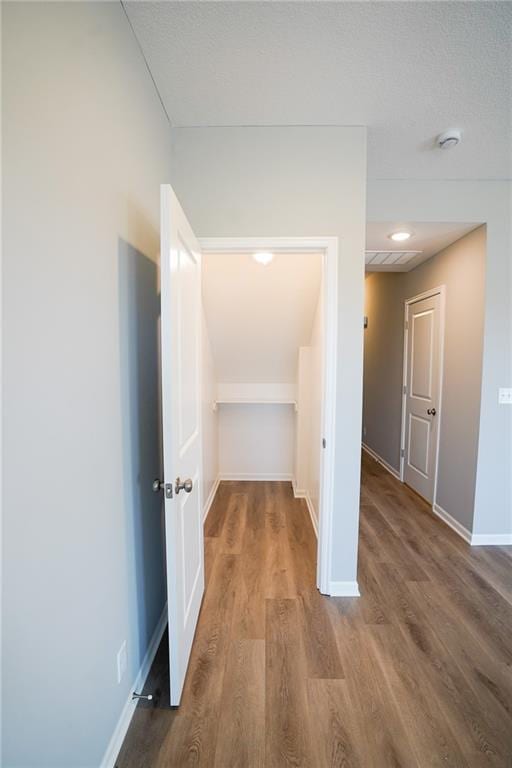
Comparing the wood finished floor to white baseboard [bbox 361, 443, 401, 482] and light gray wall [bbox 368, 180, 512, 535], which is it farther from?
white baseboard [bbox 361, 443, 401, 482]

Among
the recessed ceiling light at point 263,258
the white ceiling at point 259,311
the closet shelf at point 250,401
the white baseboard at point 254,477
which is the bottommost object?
the white baseboard at point 254,477

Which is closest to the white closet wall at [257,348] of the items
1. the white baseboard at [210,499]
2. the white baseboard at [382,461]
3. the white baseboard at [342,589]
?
the white baseboard at [210,499]

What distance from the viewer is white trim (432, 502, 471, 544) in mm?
2451

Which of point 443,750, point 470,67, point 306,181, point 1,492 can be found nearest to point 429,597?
point 443,750

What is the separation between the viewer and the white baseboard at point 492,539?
2.38 meters

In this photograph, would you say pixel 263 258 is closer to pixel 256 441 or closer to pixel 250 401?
pixel 250 401

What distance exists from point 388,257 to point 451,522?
2567 millimetres

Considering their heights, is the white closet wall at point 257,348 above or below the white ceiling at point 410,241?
below

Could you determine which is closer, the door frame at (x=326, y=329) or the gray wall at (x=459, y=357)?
the door frame at (x=326, y=329)

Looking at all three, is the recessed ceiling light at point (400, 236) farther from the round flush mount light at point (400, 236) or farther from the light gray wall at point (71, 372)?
the light gray wall at point (71, 372)

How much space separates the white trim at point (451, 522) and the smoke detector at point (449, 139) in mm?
2777

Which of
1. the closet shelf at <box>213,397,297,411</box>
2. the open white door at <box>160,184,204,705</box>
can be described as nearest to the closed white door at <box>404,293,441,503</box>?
the closet shelf at <box>213,397,297,411</box>

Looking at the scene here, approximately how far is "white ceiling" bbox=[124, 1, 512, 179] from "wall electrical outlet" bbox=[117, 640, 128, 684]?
2393mm

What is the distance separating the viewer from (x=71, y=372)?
83 centimetres
